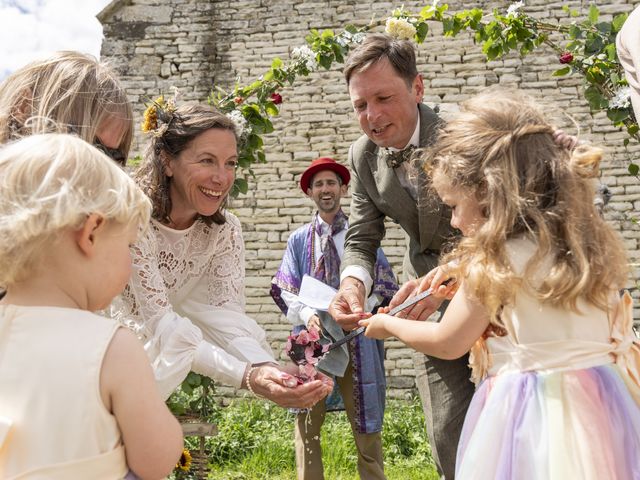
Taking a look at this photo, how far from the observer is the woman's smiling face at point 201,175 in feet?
9.60

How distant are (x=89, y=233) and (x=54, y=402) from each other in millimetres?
363

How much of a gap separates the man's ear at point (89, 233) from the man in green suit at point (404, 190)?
5.19 feet

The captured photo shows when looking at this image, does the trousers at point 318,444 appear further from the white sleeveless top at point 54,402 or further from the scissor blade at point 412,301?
the white sleeveless top at point 54,402

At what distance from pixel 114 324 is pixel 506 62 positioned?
808 cm

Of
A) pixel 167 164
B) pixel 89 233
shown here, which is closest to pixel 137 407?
pixel 89 233

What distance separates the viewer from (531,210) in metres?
2.04

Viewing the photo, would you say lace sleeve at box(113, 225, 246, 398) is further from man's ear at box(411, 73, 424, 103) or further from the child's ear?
man's ear at box(411, 73, 424, 103)

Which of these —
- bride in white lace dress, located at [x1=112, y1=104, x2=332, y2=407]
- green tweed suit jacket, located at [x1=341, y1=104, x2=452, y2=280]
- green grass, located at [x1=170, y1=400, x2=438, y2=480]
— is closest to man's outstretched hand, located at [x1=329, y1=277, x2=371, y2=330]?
green tweed suit jacket, located at [x1=341, y1=104, x2=452, y2=280]

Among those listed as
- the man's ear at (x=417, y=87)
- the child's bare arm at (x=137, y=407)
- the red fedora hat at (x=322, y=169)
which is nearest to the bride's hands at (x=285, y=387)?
the child's bare arm at (x=137, y=407)

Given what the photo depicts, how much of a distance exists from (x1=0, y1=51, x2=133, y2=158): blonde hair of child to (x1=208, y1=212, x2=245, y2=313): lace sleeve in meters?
0.97

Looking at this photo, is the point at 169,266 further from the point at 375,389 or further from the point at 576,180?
the point at 375,389

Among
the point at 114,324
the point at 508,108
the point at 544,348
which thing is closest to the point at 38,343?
the point at 114,324

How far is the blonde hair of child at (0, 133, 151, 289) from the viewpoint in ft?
4.68

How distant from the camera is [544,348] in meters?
2.05
